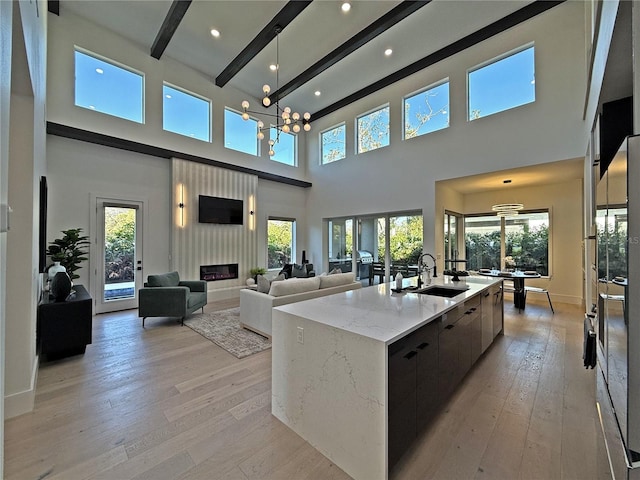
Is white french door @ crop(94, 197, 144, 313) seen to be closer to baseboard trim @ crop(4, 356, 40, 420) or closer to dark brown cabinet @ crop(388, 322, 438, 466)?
baseboard trim @ crop(4, 356, 40, 420)

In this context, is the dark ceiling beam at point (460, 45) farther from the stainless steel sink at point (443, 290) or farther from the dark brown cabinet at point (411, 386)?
the dark brown cabinet at point (411, 386)

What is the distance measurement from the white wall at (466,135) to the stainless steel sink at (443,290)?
3.22 metres

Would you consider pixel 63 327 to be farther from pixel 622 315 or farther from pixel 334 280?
pixel 622 315

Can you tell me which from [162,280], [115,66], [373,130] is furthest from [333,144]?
[162,280]

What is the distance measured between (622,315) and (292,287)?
3380 mm

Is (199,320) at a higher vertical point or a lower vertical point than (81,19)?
lower

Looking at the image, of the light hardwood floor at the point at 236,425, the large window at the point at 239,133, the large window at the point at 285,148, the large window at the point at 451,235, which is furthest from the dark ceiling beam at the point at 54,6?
the large window at the point at 451,235

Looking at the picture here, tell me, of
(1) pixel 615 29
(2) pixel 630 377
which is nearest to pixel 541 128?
(1) pixel 615 29

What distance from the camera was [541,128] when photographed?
16.6 ft

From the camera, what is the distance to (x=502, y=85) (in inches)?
220

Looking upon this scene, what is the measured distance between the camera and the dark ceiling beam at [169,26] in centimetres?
466

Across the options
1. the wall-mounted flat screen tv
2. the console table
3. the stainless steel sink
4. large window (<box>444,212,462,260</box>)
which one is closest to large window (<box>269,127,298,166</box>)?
the wall-mounted flat screen tv

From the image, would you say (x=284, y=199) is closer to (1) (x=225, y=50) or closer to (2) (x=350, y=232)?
(2) (x=350, y=232)

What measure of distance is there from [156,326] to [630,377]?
17.7ft
